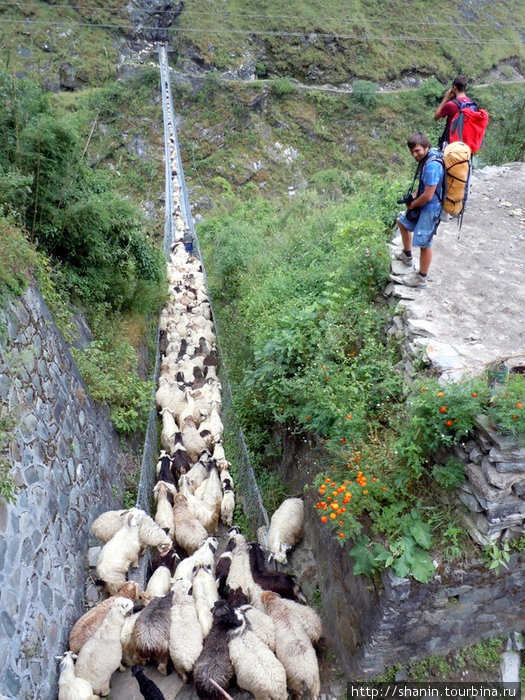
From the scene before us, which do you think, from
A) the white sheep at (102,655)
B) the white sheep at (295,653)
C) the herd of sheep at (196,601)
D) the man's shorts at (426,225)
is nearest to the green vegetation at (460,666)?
the white sheep at (295,653)

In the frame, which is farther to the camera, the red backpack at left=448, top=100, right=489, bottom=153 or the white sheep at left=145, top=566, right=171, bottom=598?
the red backpack at left=448, top=100, right=489, bottom=153

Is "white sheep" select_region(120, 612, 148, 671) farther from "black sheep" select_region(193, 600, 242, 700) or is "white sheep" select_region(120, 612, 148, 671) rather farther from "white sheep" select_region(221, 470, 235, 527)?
"white sheep" select_region(221, 470, 235, 527)

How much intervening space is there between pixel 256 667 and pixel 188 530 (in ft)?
6.77

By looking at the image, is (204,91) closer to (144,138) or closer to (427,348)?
(144,138)

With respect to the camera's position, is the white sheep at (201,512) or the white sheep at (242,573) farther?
the white sheep at (201,512)

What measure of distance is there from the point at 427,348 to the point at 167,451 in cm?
439

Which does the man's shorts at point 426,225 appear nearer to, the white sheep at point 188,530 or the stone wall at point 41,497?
the stone wall at point 41,497

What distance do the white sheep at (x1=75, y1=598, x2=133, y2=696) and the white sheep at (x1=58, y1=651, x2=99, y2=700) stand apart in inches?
2.5

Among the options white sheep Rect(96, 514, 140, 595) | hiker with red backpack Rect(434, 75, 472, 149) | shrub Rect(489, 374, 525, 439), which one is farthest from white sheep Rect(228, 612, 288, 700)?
hiker with red backpack Rect(434, 75, 472, 149)

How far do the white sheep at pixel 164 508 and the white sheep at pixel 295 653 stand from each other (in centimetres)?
179

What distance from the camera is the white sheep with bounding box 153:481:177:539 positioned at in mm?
5770

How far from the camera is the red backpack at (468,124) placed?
637cm

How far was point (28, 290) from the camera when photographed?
16.4 ft

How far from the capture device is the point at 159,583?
5.08 m
